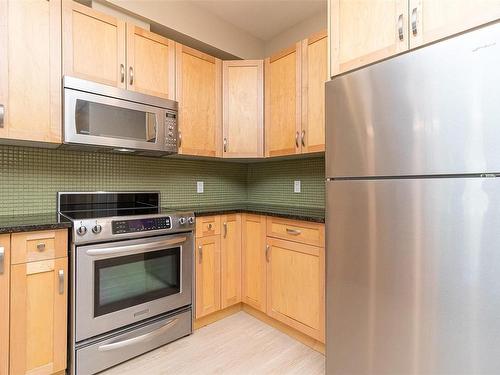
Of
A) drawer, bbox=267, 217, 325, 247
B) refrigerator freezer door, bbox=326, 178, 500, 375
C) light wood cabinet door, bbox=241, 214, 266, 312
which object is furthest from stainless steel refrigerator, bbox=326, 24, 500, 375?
light wood cabinet door, bbox=241, 214, 266, 312

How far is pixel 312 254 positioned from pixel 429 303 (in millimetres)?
858

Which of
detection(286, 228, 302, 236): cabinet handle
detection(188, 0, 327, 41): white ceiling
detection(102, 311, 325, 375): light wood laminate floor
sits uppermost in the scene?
detection(188, 0, 327, 41): white ceiling

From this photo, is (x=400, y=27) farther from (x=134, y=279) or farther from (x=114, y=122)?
(x=134, y=279)

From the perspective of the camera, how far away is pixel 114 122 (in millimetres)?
1857

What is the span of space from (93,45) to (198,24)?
981 mm

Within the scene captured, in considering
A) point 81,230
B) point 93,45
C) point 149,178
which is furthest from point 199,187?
point 93,45

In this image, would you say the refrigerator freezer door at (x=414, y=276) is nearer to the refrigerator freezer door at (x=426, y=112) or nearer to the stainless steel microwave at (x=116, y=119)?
the refrigerator freezer door at (x=426, y=112)

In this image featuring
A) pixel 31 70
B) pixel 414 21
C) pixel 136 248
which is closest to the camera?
pixel 414 21

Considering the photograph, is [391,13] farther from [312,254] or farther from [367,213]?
[312,254]

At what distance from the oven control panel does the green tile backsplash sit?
616 millimetres

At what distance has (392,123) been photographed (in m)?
1.19

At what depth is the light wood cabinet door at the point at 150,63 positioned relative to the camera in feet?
6.39

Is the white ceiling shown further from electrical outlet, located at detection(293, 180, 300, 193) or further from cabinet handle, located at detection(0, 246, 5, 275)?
cabinet handle, located at detection(0, 246, 5, 275)

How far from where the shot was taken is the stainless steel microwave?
1.69m
